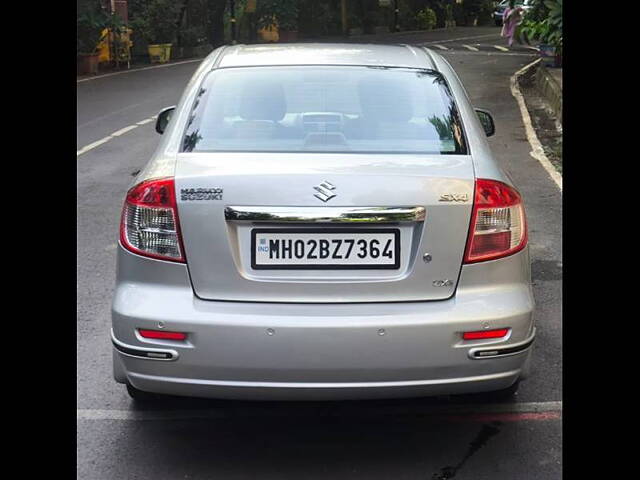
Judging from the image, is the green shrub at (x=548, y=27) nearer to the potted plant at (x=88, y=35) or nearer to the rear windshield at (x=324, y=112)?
the rear windshield at (x=324, y=112)

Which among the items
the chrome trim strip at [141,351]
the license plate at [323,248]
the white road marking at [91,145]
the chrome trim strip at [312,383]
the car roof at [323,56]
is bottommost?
the white road marking at [91,145]

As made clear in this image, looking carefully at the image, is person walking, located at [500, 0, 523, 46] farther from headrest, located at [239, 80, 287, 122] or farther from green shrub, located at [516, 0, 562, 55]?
headrest, located at [239, 80, 287, 122]

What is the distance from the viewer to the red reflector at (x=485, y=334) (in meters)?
3.81

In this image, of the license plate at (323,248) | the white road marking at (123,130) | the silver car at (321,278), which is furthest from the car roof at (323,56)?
the white road marking at (123,130)

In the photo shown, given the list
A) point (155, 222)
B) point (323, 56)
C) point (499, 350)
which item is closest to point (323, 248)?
point (155, 222)

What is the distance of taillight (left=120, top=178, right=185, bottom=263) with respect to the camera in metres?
3.88

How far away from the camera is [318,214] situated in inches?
148

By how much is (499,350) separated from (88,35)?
2312 cm

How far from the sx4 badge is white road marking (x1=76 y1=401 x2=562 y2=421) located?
4.03ft

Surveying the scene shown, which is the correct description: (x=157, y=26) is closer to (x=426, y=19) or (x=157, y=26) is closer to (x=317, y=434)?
(x=426, y=19)

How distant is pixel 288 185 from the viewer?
3.81 m

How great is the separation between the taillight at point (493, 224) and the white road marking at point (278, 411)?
1.01 m

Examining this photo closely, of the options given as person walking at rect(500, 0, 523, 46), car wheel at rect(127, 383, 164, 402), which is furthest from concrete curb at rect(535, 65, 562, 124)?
car wheel at rect(127, 383, 164, 402)

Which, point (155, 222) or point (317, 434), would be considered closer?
point (155, 222)
